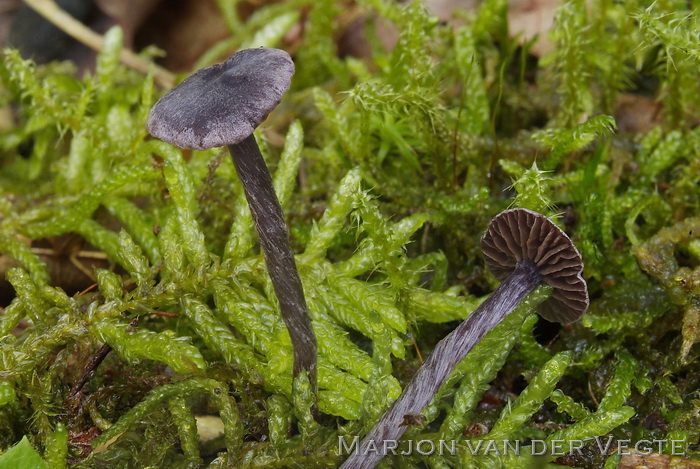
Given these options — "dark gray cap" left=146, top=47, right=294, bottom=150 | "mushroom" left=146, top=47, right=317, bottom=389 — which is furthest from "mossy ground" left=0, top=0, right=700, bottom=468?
"dark gray cap" left=146, top=47, right=294, bottom=150

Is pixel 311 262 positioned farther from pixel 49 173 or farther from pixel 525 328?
pixel 49 173

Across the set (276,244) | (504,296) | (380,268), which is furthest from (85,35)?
A: (504,296)

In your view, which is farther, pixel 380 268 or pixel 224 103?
pixel 380 268

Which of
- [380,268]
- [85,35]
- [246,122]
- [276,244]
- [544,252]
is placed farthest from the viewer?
[85,35]

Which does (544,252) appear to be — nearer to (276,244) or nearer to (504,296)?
(504,296)

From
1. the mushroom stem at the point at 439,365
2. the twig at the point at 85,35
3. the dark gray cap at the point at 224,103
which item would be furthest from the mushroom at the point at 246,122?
the twig at the point at 85,35
